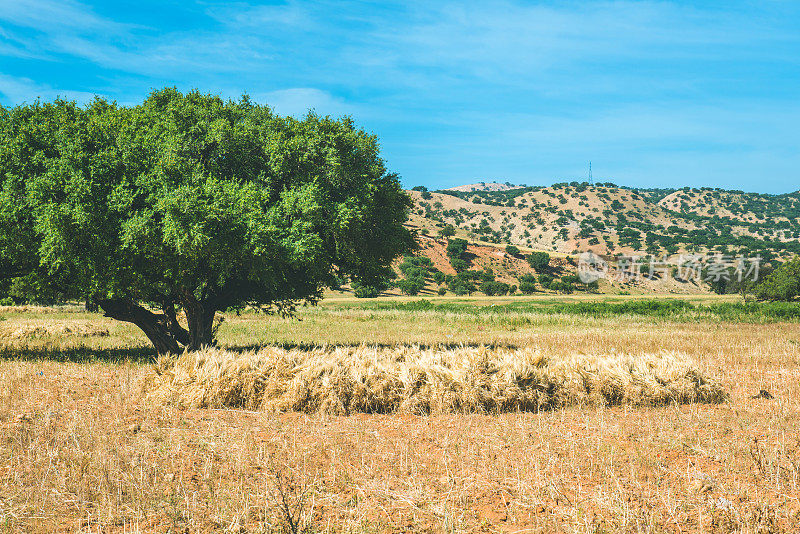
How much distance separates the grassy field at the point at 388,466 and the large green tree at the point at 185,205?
186 inches

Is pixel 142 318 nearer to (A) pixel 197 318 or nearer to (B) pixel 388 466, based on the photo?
(A) pixel 197 318

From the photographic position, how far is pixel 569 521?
20.0 ft

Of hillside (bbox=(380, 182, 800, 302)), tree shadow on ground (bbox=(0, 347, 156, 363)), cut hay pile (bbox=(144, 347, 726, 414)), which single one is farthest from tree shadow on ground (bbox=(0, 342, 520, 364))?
hillside (bbox=(380, 182, 800, 302))

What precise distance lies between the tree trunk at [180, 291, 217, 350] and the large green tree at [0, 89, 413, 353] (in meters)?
0.05

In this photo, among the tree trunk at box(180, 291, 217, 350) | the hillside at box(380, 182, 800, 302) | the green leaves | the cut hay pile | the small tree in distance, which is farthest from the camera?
the small tree in distance

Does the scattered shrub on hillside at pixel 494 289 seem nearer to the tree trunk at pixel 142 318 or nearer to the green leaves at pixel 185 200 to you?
the green leaves at pixel 185 200

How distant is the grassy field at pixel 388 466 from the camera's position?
240 inches

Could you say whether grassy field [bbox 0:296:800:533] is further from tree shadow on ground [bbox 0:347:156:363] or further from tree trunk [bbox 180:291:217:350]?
tree trunk [bbox 180:291:217:350]

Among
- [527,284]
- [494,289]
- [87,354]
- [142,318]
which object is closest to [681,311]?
[142,318]

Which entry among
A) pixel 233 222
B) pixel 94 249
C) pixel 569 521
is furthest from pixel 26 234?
pixel 569 521

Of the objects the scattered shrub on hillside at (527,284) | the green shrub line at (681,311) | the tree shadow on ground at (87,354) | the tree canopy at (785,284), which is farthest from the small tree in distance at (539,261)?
the tree shadow on ground at (87,354)

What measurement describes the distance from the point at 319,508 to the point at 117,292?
13.9 meters

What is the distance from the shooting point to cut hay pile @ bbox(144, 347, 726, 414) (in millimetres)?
11797

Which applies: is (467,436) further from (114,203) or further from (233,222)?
(114,203)
